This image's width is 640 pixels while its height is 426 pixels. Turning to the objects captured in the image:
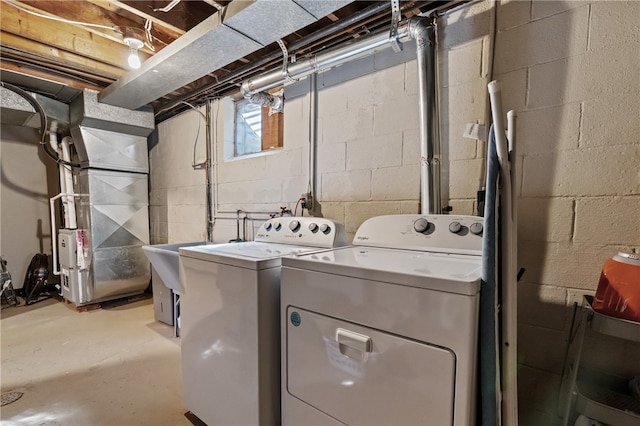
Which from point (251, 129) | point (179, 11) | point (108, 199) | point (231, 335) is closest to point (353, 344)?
point (231, 335)

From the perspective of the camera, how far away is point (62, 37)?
2256 millimetres

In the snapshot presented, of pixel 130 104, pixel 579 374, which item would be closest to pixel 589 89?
pixel 579 374

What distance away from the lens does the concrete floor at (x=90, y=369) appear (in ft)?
5.51

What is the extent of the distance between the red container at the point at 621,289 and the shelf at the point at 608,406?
1.03 ft

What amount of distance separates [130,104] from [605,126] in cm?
368

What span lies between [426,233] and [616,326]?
0.68 metres

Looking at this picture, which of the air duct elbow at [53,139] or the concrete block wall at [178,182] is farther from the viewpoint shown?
the air duct elbow at [53,139]

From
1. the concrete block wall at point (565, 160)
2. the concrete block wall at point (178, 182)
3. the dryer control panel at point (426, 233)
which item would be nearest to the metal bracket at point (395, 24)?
the concrete block wall at point (565, 160)

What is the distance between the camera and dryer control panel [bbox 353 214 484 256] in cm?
127

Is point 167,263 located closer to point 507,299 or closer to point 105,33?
point 105,33

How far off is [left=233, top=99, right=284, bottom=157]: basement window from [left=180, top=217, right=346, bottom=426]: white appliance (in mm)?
1639

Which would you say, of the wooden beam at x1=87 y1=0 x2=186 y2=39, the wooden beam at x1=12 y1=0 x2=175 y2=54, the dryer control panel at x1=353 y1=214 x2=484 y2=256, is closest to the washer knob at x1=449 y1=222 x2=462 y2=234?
the dryer control panel at x1=353 y1=214 x2=484 y2=256

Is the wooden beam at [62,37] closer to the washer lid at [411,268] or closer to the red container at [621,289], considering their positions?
the washer lid at [411,268]

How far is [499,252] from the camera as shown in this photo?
849mm
